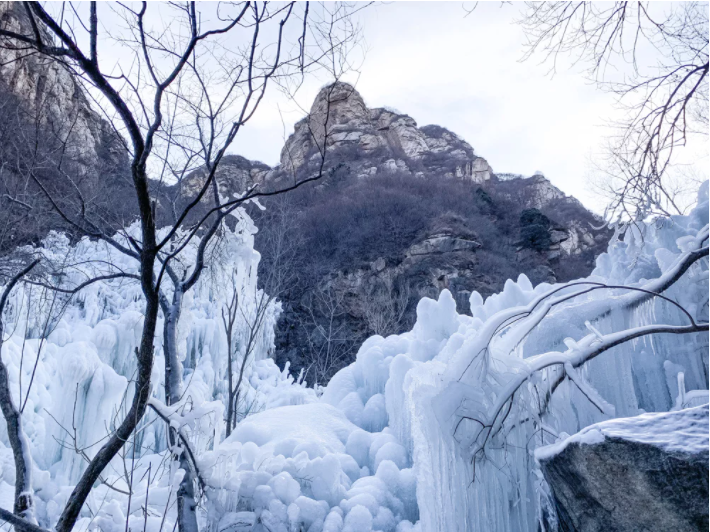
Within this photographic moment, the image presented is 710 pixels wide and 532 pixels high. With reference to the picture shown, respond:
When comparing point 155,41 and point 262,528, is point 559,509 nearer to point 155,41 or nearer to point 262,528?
point 262,528

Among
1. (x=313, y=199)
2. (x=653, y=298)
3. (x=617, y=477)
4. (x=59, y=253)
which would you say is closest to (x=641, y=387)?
(x=653, y=298)

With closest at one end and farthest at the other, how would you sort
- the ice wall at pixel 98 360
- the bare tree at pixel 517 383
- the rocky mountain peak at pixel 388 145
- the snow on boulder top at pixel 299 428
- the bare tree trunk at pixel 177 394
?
the bare tree at pixel 517 383 < the bare tree trunk at pixel 177 394 < the snow on boulder top at pixel 299 428 < the ice wall at pixel 98 360 < the rocky mountain peak at pixel 388 145

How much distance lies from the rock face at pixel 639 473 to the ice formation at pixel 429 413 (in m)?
0.75

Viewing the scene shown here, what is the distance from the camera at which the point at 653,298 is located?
12.5 ft

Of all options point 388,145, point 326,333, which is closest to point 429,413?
point 326,333

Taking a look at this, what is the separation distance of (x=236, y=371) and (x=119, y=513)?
222 inches

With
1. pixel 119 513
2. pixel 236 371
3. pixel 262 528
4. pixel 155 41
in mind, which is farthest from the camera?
pixel 236 371

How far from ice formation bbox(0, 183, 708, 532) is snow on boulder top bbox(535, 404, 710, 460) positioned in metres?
0.89

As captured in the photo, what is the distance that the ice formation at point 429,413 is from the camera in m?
3.11

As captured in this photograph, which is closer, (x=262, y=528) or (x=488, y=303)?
(x=262, y=528)

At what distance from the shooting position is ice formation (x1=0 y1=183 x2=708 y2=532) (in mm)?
3107

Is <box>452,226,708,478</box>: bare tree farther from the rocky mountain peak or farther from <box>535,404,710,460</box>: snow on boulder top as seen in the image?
the rocky mountain peak

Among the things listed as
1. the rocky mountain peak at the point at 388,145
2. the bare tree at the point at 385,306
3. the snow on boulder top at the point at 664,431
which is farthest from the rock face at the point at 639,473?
the rocky mountain peak at the point at 388,145

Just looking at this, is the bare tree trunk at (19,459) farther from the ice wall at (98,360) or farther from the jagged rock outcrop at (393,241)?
the jagged rock outcrop at (393,241)
